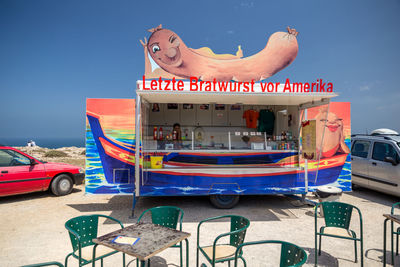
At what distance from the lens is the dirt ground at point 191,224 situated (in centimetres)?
351

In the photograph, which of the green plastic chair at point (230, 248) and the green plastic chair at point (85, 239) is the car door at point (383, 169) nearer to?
the green plastic chair at point (230, 248)

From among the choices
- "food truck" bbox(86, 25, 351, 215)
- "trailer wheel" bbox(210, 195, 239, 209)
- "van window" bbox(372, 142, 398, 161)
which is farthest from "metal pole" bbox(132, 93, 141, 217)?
"van window" bbox(372, 142, 398, 161)

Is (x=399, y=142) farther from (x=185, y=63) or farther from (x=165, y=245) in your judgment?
(x=165, y=245)

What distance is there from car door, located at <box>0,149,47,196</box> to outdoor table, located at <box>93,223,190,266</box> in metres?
5.10

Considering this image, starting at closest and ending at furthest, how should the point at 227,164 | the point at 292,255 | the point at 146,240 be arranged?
the point at 292,255 < the point at 146,240 < the point at 227,164

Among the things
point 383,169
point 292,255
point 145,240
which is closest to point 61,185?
point 145,240

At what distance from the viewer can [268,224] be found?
4.85 m

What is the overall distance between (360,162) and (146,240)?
6.90 metres

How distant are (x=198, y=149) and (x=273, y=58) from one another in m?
4.01

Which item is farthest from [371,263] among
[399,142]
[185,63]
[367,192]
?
[185,63]

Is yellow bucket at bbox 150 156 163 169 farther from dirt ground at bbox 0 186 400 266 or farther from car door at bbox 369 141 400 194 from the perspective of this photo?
car door at bbox 369 141 400 194

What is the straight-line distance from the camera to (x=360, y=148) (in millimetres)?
7375

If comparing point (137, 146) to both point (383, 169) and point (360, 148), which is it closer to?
point (383, 169)

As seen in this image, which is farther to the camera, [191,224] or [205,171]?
[205,171]
